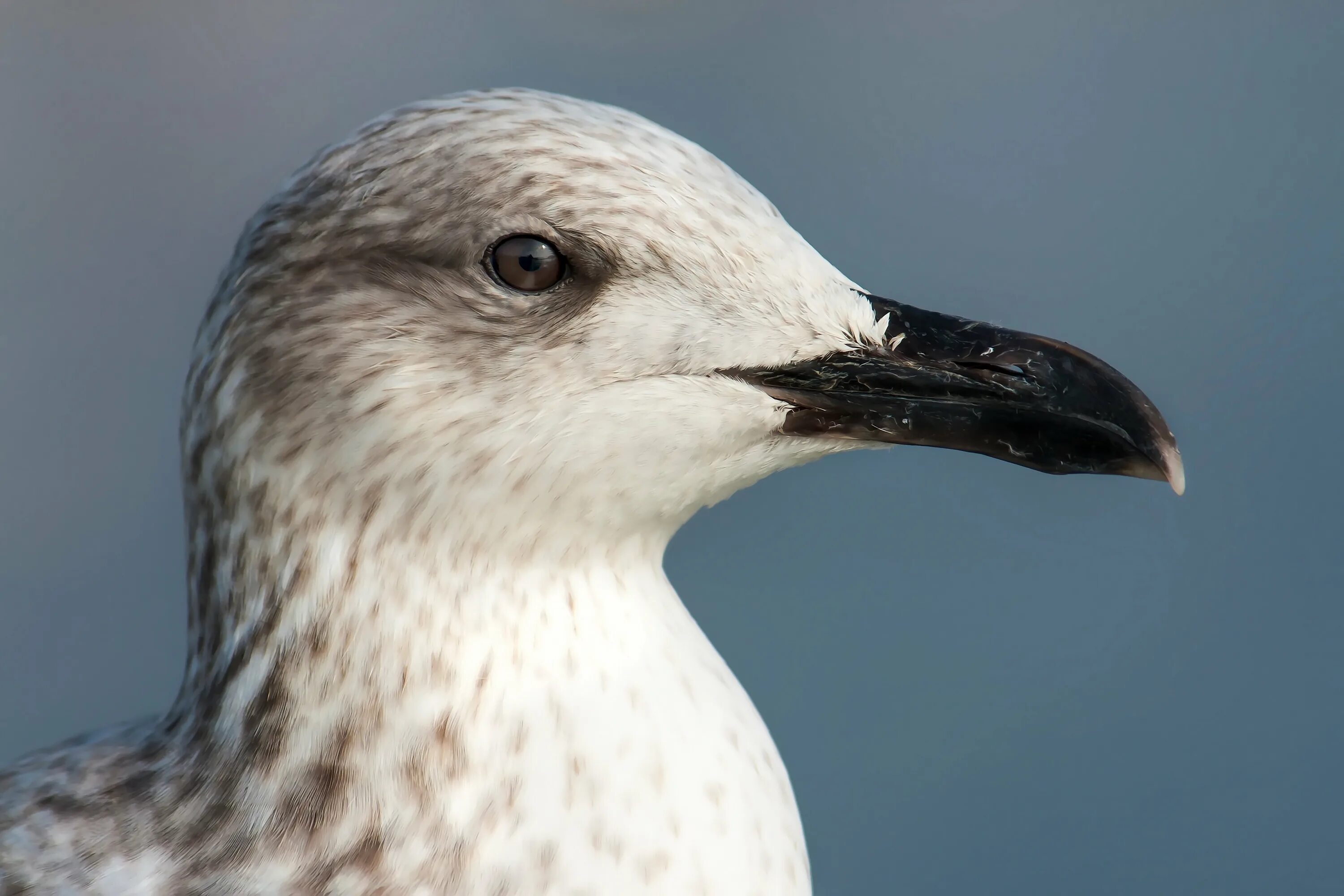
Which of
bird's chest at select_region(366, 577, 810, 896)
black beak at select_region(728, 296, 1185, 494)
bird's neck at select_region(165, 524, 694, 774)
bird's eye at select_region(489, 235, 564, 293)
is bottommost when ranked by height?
bird's chest at select_region(366, 577, 810, 896)

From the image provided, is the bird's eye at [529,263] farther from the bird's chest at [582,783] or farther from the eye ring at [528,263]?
the bird's chest at [582,783]

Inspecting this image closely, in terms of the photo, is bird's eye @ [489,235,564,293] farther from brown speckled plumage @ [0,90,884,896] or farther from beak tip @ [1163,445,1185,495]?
beak tip @ [1163,445,1185,495]

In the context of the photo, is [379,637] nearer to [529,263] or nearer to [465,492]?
[465,492]

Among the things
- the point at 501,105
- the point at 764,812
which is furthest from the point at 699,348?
the point at 764,812

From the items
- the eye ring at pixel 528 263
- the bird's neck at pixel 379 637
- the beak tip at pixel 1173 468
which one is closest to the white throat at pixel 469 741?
the bird's neck at pixel 379 637

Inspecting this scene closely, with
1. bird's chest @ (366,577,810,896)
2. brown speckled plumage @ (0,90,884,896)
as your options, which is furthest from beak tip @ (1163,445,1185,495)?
bird's chest @ (366,577,810,896)

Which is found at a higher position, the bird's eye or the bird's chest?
the bird's eye
